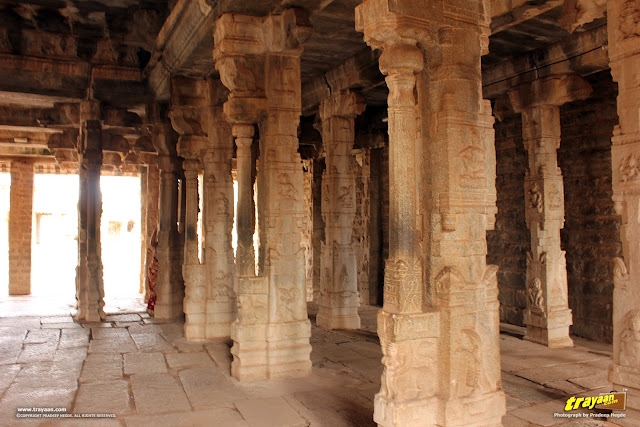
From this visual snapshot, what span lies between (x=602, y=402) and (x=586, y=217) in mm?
4679

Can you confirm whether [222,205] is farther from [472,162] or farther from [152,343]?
[472,162]

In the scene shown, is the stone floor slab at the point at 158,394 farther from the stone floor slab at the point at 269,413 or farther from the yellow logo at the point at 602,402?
the yellow logo at the point at 602,402

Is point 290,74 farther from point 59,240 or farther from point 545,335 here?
point 59,240

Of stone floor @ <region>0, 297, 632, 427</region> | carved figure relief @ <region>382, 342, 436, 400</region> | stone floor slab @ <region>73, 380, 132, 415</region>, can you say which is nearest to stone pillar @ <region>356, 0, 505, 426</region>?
carved figure relief @ <region>382, 342, 436, 400</region>

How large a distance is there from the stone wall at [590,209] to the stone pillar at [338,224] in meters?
3.57

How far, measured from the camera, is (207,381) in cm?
566

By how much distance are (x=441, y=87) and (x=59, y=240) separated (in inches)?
1102

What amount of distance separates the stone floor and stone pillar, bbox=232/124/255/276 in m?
1.27

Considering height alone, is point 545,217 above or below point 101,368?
above

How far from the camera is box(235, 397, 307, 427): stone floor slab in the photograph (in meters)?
4.41

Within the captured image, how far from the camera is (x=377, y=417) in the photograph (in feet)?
11.4

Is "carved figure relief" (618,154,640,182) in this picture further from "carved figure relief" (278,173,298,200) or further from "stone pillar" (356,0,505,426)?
"carved figure relief" (278,173,298,200)

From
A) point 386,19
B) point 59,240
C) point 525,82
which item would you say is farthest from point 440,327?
point 59,240

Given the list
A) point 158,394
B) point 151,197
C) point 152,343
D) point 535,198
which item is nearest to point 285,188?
point 158,394
